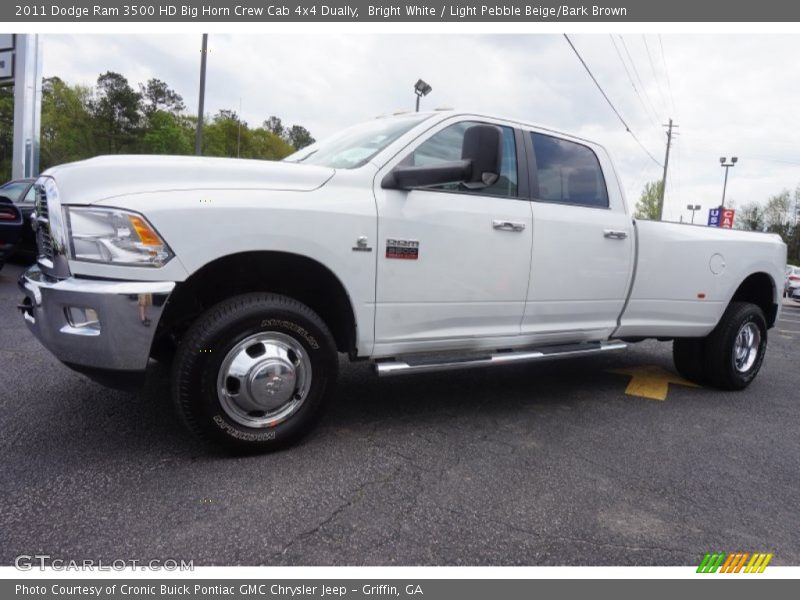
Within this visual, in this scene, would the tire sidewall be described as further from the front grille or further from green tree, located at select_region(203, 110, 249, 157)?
green tree, located at select_region(203, 110, 249, 157)

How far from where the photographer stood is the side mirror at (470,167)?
9.18 ft

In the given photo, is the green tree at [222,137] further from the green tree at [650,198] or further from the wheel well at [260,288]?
the wheel well at [260,288]

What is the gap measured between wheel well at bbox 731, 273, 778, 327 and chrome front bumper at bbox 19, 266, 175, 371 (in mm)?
4777

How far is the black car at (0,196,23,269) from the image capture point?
7.29m

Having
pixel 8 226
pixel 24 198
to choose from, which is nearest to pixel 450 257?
pixel 8 226

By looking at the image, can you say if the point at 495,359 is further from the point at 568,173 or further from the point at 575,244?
the point at 568,173

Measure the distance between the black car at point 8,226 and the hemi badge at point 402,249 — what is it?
6.80 m

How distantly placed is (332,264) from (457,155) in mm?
1176

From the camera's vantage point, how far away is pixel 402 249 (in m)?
2.96

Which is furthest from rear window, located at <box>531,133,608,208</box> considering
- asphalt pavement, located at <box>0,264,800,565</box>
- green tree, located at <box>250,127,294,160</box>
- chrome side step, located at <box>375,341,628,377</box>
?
green tree, located at <box>250,127,294,160</box>

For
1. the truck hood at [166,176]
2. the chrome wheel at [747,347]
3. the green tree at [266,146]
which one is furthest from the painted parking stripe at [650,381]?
the green tree at [266,146]

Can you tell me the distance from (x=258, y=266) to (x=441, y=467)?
1.39 meters

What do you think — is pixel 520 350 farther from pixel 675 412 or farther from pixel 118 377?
pixel 118 377

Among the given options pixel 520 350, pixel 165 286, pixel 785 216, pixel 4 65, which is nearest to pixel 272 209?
pixel 165 286
